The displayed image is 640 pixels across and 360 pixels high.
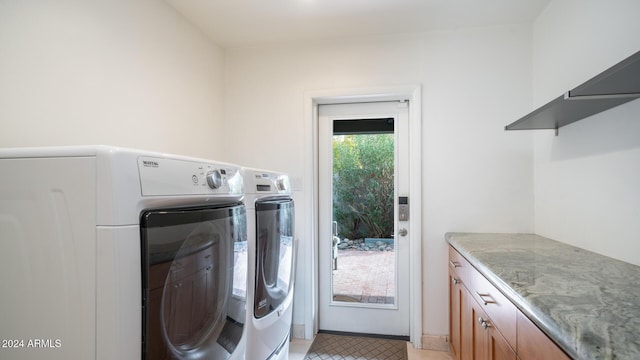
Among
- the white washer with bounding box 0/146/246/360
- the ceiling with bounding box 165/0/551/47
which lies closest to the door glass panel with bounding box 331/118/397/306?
the ceiling with bounding box 165/0/551/47

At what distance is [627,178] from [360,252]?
173 cm

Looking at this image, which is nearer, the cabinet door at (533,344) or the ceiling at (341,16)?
the cabinet door at (533,344)

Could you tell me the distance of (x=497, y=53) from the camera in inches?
88.4

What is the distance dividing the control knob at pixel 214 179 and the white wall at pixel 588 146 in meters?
1.71

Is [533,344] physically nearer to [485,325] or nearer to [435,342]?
[485,325]

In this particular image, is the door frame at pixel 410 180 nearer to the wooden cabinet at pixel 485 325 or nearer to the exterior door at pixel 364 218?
the exterior door at pixel 364 218

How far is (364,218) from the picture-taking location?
2596 mm

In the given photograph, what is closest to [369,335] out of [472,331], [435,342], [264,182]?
[435,342]

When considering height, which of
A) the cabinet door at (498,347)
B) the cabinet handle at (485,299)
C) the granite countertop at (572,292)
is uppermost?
the granite countertop at (572,292)

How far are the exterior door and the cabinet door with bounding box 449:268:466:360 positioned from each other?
1.29 ft

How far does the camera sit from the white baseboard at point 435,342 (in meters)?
2.28

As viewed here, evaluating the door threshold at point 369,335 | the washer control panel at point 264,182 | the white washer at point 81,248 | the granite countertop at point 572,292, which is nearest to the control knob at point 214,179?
the white washer at point 81,248

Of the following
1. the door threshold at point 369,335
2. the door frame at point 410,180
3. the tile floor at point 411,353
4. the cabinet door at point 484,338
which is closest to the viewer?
the cabinet door at point 484,338

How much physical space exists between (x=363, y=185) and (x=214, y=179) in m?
1.70
